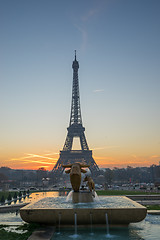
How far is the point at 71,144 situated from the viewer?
331 feet

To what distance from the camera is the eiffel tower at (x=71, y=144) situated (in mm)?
96125

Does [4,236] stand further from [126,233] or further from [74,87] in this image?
[74,87]

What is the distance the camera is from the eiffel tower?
96.1 m

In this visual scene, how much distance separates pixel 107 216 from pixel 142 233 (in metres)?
2.09

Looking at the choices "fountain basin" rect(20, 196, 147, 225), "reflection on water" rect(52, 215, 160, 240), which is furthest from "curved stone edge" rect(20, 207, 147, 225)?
"reflection on water" rect(52, 215, 160, 240)

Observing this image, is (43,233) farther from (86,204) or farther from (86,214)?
(86,204)

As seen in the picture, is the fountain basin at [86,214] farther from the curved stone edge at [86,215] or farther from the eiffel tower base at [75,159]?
the eiffel tower base at [75,159]

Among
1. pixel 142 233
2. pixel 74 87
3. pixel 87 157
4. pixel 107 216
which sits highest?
pixel 74 87

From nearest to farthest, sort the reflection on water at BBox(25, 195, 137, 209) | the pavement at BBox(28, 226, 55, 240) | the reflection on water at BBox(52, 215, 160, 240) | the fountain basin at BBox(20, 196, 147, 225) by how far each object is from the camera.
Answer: the pavement at BBox(28, 226, 55, 240), the reflection on water at BBox(52, 215, 160, 240), the fountain basin at BBox(20, 196, 147, 225), the reflection on water at BBox(25, 195, 137, 209)

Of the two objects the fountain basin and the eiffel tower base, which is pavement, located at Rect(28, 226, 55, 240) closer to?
the fountain basin

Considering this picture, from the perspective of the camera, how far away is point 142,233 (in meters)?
12.1

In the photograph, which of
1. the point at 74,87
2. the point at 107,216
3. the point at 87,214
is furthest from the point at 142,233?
the point at 74,87

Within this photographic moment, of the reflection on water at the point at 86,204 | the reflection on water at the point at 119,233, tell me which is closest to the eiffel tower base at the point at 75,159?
the reflection on water at the point at 86,204

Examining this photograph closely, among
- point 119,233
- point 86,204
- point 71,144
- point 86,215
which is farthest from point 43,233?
point 71,144
